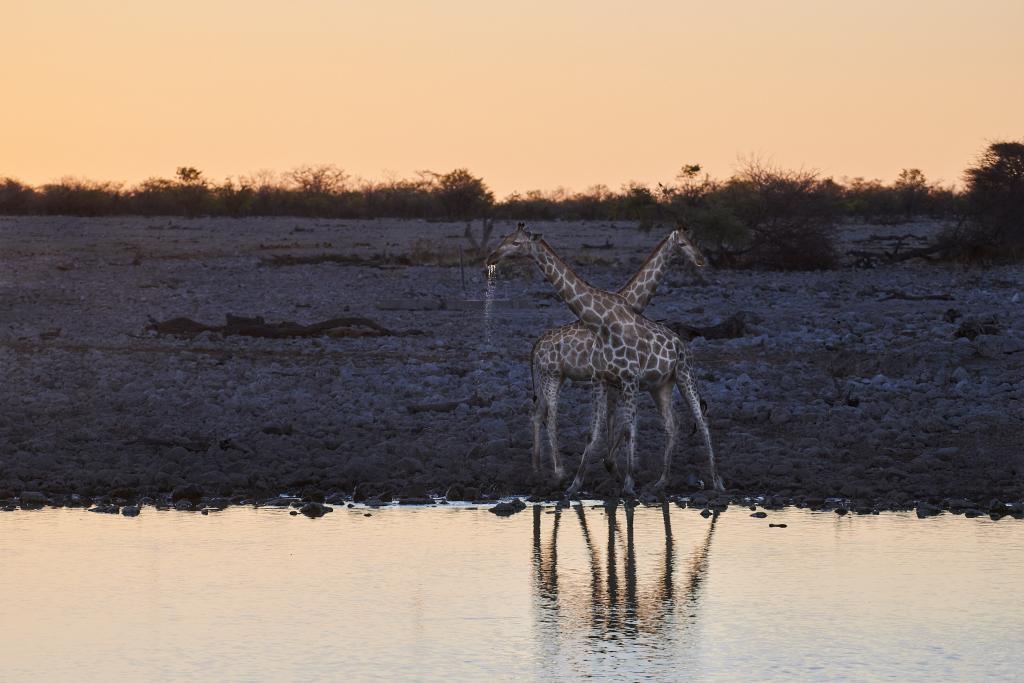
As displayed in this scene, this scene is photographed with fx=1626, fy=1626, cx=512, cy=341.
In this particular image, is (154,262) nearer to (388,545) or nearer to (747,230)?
(747,230)

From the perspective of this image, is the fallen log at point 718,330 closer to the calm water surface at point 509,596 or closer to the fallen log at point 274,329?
the fallen log at point 274,329

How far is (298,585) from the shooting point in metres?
9.66

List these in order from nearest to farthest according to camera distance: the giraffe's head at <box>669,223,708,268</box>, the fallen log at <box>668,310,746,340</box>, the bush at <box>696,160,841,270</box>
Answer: the giraffe's head at <box>669,223,708,268</box>, the fallen log at <box>668,310,746,340</box>, the bush at <box>696,160,841,270</box>

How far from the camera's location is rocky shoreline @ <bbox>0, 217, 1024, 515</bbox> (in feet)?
44.2

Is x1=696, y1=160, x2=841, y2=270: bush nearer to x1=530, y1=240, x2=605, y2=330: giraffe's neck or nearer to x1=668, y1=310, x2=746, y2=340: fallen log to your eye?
x1=668, y1=310, x2=746, y2=340: fallen log

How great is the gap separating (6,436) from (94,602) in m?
6.75

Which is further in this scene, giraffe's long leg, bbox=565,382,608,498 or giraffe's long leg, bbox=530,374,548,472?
giraffe's long leg, bbox=530,374,548,472

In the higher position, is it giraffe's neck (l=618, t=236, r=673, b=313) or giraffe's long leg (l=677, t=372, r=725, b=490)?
giraffe's neck (l=618, t=236, r=673, b=313)

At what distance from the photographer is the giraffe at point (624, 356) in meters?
12.9

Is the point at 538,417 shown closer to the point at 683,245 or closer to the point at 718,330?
the point at 683,245

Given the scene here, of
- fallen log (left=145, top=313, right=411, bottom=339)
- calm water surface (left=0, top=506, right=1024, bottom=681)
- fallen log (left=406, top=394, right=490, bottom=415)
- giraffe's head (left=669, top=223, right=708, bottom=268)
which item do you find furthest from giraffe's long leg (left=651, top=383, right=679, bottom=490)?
fallen log (left=145, top=313, right=411, bottom=339)

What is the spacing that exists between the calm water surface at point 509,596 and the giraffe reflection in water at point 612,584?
0.02 metres

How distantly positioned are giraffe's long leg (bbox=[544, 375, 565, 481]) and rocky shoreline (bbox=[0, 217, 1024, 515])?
6.5 inches

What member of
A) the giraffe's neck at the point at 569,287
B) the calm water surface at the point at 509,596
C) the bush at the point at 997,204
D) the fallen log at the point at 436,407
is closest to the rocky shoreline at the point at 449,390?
the fallen log at the point at 436,407
